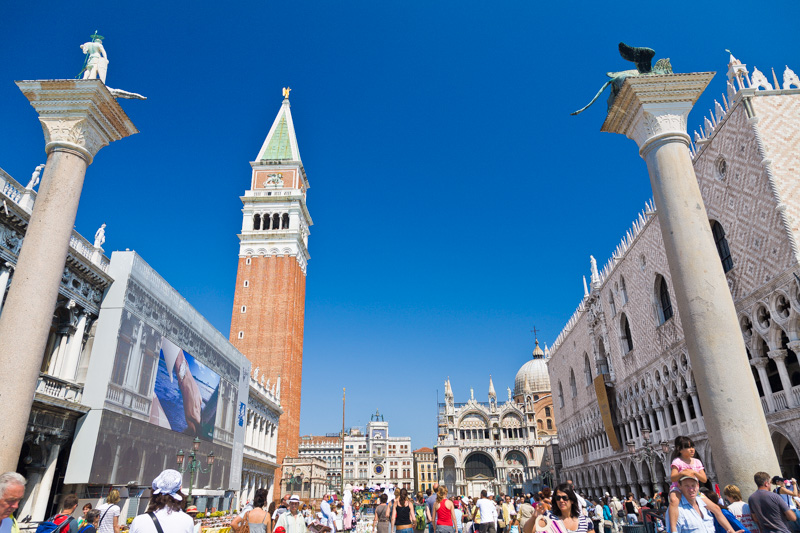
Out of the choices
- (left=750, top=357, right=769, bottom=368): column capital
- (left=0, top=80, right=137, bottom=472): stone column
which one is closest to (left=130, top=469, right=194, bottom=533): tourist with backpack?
(left=0, top=80, right=137, bottom=472): stone column

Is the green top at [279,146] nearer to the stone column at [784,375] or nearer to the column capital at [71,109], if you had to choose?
the stone column at [784,375]

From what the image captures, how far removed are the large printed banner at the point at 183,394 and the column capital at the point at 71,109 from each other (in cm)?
1377

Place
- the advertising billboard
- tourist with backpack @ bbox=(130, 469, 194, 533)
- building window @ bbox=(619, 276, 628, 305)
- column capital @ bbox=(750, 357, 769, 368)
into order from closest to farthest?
1. tourist with backpack @ bbox=(130, 469, 194, 533)
2. the advertising billboard
3. column capital @ bbox=(750, 357, 769, 368)
4. building window @ bbox=(619, 276, 628, 305)

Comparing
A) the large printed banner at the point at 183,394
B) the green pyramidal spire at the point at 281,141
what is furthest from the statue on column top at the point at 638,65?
the green pyramidal spire at the point at 281,141

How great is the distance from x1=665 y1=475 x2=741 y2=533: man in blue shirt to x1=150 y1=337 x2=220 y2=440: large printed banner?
1882 centimetres

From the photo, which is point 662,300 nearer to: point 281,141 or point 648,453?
point 648,453

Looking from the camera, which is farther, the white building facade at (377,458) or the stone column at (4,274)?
the white building facade at (377,458)

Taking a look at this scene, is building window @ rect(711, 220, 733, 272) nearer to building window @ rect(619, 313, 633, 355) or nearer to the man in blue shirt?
building window @ rect(619, 313, 633, 355)

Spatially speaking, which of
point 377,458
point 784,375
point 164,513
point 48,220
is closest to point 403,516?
point 164,513

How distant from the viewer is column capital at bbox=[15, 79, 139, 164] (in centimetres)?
790

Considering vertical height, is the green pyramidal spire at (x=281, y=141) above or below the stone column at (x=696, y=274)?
above

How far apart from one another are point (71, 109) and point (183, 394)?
16.9 meters

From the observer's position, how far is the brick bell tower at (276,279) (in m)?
47.5

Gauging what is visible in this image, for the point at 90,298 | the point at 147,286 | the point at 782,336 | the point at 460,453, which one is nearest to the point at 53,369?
the point at 90,298
